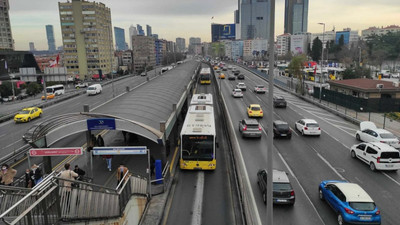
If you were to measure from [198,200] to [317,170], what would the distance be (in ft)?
26.5

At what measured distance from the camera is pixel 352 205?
1153 centimetres

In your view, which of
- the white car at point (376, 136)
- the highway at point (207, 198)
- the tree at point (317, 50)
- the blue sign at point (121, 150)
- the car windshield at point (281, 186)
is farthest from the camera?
the tree at point (317, 50)

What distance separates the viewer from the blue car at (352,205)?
11.3 metres

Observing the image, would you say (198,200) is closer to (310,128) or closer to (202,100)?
(310,128)

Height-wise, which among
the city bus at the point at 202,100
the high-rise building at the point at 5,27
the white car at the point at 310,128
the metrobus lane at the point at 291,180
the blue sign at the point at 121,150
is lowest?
the metrobus lane at the point at 291,180

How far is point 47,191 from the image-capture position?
6926 millimetres

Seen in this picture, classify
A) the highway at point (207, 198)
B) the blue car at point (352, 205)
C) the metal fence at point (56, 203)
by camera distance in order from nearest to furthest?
the metal fence at point (56, 203) → the blue car at point (352, 205) → the highway at point (207, 198)

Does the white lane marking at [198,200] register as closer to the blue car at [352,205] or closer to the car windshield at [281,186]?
the car windshield at [281,186]

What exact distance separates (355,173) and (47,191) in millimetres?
16699

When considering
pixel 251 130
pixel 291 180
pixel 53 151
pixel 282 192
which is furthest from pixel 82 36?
pixel 282 192

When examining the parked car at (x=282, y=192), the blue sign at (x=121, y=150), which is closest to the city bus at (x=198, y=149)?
the blue sign at (x=121, y=150)

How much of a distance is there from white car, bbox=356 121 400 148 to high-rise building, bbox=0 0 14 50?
487 feet

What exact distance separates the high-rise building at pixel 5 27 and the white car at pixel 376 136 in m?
148

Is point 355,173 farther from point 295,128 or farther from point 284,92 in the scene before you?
point 284,92
